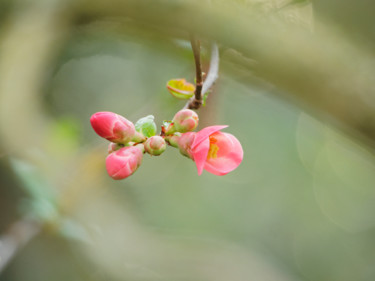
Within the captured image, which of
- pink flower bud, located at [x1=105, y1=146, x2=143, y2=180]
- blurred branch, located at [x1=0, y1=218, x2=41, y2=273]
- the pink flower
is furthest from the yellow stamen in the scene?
blurred branch, located at [x1=0, y1=218, x2=41, y2=273]

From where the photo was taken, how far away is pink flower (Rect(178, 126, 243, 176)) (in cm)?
55

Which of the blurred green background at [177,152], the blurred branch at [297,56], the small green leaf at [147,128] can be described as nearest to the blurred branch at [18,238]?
the blurred green background at [177,152]

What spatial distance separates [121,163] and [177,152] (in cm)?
216

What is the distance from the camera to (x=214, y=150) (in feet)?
2.08

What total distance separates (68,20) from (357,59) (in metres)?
0.66

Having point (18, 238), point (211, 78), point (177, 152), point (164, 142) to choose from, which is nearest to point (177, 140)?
point (164, 142)

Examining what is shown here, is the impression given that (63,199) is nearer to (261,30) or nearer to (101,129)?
(101,129)

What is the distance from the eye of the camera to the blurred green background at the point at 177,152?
634 millimetres

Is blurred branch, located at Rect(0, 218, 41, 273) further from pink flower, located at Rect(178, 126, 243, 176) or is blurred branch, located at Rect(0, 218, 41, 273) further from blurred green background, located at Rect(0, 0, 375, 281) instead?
pink flower, located at Rect(178, 126, 243, 176)

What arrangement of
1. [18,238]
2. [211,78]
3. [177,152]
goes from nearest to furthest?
[211,78] < [18,238] < [177,152]

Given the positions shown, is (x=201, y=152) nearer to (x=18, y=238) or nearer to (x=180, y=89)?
(x=180, y=89)

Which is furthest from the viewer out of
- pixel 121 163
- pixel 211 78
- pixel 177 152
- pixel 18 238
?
pixel 177 152

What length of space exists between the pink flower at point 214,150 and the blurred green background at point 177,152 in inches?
5.1

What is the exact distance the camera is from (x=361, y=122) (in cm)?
63
